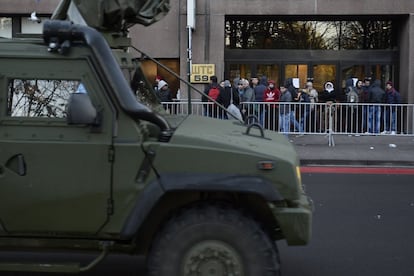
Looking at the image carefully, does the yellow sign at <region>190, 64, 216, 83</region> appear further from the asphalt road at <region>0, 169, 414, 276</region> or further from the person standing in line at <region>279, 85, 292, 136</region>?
the asphalt road at <region>0, 169, 414, 276</region>

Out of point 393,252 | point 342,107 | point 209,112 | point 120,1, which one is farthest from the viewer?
point 342,107

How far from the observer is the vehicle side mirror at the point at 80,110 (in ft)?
13.1

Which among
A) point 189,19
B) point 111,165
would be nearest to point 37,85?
point 111,165

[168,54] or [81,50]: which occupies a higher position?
[168,54]

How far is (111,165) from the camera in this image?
4160 mm

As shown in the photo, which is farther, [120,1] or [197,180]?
[120,1]

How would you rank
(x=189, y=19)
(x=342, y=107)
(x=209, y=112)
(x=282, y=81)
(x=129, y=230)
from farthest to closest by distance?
(x=282, y=81) → (x=189, y=19) → (x=342, y=107) → (x=209, y=112) → (x=129, y=230)

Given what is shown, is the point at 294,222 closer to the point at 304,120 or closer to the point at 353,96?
the point at 304,120

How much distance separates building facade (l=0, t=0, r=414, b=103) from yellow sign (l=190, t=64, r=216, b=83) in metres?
0.19

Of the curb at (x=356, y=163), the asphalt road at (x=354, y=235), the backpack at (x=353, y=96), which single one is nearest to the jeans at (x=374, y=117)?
the backpack at (x=353, y=96)

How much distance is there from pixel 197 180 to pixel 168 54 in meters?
15.8

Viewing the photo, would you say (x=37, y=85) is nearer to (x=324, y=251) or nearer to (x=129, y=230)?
(x=129, y=230)

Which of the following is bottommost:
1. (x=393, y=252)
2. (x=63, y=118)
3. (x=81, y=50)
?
(x=393, y=252)

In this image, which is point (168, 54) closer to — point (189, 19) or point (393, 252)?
point (189, 19)
